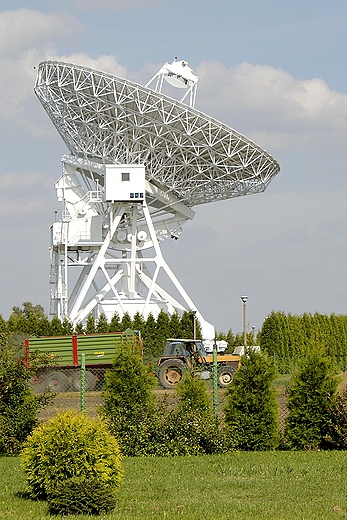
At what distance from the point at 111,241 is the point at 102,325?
509 cm

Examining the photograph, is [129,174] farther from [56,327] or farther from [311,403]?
[311,403]

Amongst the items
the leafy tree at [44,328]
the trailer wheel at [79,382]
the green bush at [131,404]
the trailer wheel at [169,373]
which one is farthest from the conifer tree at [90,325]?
the green bush at [131,404]

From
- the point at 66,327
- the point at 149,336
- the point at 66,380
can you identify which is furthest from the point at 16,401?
the point at 149,336

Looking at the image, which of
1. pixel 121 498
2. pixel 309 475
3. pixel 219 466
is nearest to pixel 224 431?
pixel 219 466

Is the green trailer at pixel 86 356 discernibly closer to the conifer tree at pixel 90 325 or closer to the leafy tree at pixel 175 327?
the conifer tree at pixel 90 325

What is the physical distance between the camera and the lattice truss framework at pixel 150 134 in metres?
31.3

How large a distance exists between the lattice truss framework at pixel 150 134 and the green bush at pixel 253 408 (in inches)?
855

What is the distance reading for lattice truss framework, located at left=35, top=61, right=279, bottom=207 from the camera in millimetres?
31297

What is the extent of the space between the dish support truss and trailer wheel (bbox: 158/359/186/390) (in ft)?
45.3

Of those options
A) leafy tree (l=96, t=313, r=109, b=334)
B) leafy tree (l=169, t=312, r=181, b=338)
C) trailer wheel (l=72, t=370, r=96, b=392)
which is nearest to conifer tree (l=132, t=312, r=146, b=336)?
leafy tree (l=96, t=313, r=109, b=334)

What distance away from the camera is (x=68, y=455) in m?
7.66

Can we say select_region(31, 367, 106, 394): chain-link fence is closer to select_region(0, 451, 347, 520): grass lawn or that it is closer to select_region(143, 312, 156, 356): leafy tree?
select_region(0, 451, 347, 520): grass lawn

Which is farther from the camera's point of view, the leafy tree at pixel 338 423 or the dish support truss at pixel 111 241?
the dish support truss at pixel 111 241

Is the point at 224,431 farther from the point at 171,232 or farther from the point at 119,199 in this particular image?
the point at 171,232
